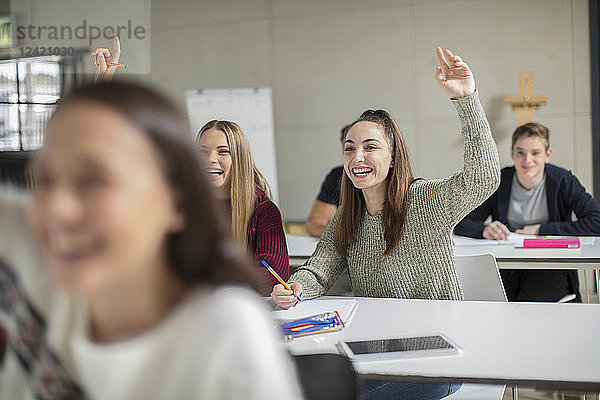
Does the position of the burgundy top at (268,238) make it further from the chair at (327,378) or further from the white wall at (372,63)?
the white wall at (372,63)

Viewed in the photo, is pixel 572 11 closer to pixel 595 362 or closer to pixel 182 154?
pixel 595 362

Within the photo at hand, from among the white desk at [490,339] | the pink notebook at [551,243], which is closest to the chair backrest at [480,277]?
the white desk at [490,339]

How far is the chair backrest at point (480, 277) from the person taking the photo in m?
2.31

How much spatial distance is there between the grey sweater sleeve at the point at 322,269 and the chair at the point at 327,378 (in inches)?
44.0

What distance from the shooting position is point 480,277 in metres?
2.36

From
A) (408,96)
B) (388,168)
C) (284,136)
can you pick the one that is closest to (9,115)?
(284,136)

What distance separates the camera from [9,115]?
5090mm

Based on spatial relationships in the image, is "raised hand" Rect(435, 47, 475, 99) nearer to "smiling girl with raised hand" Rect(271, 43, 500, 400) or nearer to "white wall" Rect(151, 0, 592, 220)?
"smiling girl with raised hand" Rect(271, 43, 500, 400)

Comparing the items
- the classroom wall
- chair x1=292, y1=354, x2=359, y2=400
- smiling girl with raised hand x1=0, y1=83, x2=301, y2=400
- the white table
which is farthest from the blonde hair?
the classroom wall

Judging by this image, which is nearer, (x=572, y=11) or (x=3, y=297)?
(x=3, y=297)

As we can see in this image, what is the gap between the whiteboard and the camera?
18.5ft

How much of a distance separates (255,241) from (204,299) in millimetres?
1703

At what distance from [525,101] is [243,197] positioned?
3683mm

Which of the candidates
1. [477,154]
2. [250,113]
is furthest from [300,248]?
[250,113]
